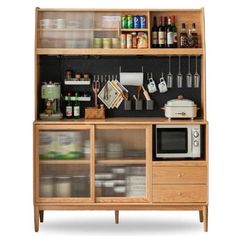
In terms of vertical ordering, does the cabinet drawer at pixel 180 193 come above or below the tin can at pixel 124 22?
below

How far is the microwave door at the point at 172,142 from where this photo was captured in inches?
297

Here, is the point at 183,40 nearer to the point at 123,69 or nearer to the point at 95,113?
the point at 123,69

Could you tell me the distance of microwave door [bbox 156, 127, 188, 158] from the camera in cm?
755

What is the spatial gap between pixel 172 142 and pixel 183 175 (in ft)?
1.25

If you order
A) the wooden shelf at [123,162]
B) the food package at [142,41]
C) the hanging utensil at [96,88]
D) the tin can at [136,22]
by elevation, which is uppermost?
the tin can at [136,22]

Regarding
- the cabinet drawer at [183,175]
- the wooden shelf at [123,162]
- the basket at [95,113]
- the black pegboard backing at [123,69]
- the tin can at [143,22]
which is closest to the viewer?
the cabinet drawer at [183,175]

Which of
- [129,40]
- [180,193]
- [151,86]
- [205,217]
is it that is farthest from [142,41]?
[205,217]

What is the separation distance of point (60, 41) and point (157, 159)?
1676mm

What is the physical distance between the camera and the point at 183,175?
7.47 metres

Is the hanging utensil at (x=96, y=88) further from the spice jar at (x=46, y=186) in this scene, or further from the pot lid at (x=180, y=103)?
the spice jar at (x=46, y=186)

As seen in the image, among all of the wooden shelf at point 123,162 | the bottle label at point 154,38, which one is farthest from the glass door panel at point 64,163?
the bottle label at point 154,38

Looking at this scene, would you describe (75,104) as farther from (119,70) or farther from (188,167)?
(188,167)

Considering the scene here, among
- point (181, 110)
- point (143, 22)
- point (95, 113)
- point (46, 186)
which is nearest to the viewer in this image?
point (46, 186)

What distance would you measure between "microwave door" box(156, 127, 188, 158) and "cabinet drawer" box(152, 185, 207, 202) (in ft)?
1.12
